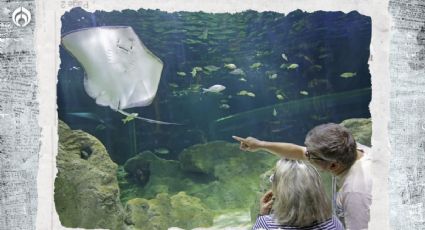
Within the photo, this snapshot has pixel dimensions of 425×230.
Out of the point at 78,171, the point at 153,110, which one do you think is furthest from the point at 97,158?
the point at 153,110

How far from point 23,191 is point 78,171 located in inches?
19.3

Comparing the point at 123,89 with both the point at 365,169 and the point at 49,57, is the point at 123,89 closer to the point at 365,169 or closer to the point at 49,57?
the point at 49,57

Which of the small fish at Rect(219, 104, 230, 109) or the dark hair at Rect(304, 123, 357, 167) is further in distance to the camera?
the small fish at Rect(219, 104, 230, 109)

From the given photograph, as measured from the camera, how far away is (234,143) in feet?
16.8

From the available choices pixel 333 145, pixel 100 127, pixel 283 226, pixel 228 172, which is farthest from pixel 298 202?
pixel 100 127

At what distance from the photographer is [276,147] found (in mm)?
4629

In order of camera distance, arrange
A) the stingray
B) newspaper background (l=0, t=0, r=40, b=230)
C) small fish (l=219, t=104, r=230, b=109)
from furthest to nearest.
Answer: small fish (l=219, t=104, r=230, b=109), the stingray, newspaper background (l=0, t=0, r=40, b=230)

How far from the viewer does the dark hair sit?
3.54 m

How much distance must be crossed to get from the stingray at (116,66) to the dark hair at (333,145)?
6.35ft

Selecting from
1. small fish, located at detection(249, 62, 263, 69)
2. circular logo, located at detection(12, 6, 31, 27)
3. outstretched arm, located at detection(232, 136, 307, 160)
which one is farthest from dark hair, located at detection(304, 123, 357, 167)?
circular logo, located at detection(12, 6, 31, 27)

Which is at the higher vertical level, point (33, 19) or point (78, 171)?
point (33, 19)

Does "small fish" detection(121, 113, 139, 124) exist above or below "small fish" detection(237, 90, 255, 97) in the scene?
below

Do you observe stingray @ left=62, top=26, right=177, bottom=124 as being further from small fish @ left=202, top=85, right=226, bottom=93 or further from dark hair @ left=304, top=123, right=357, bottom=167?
dark hair @ left=304, top=123, right=357, bottom=167

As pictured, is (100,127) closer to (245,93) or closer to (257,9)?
(245,93)
